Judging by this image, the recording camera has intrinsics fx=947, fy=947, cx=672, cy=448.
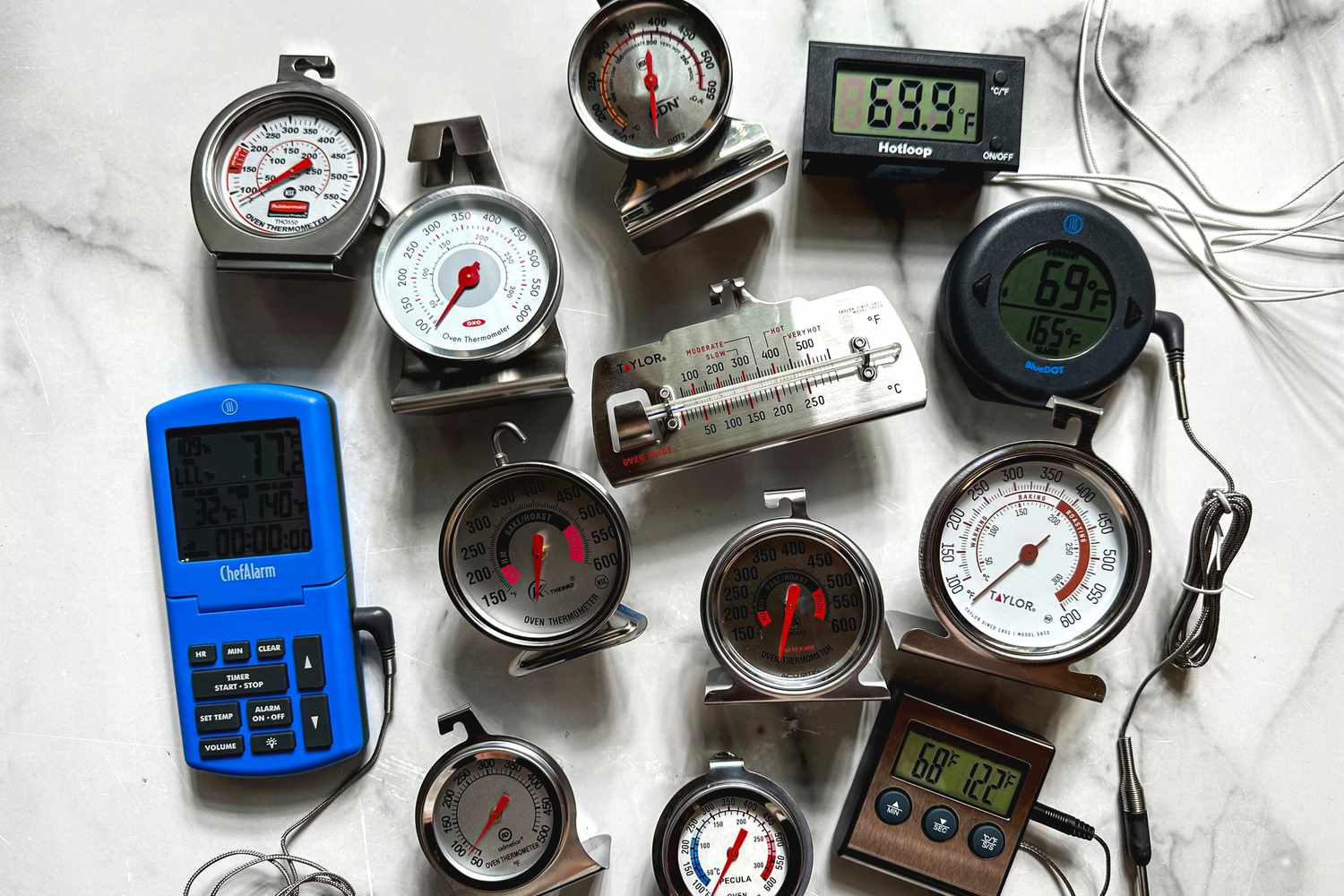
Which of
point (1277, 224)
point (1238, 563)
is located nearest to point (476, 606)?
point (1238, 563)

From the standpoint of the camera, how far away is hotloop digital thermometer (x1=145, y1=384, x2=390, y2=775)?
1.60 meters

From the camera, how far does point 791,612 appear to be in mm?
1574

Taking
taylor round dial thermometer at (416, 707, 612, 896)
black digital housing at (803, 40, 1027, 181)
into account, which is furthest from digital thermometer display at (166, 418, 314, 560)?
black digital housing at (803, 40, 1027, 181)

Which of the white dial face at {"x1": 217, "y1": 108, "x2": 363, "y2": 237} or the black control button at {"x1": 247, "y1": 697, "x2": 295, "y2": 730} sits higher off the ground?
the white dial face at {"x1": 217, "y1": 108, "x2": 363, "y2": 237}

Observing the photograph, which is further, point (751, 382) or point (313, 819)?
point (313, 819)

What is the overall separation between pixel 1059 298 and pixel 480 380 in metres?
0.98

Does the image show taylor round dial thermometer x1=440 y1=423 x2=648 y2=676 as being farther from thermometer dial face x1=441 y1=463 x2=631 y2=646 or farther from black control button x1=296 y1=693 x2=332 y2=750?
black control button x1=296 y1=693 x2=332 y2=750

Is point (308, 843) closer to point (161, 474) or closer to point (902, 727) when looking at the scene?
point (161, 474)

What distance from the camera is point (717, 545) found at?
5.53 ft

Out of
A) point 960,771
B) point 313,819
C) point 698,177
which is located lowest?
point 313,819

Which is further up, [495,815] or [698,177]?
[698,177]

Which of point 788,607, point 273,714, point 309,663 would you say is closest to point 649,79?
point 788,607

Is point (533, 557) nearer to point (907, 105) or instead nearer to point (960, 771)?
point (960, 771)

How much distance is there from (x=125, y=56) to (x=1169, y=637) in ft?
6.97
